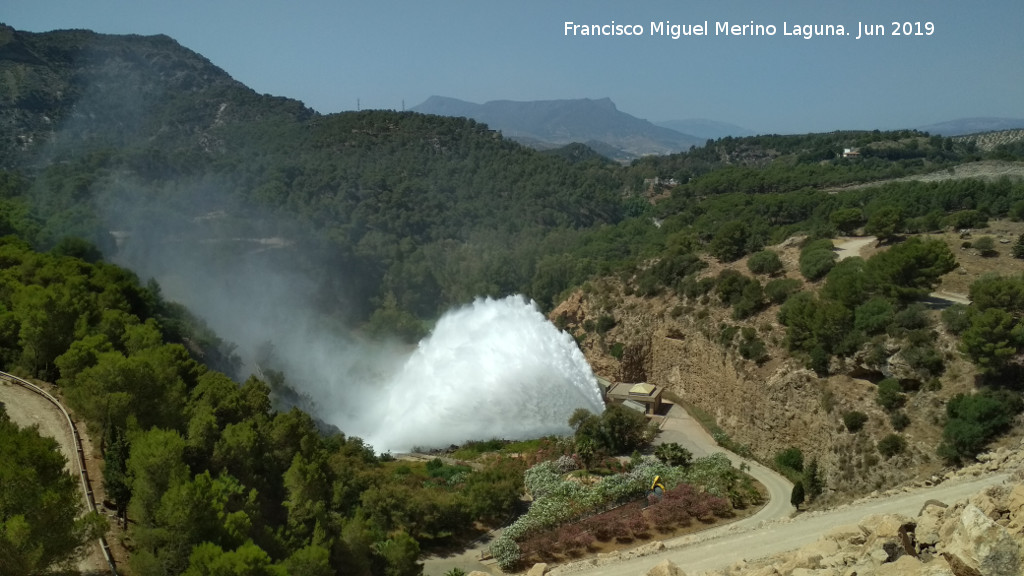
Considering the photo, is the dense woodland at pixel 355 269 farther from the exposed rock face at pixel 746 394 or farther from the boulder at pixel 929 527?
the boulder at pixel 929 527

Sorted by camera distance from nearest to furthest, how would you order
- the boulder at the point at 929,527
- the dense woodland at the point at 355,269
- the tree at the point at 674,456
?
the boulder at the point at 929,527 < the dense woodland at the point at 355,269 < the tree at the point at 674,456

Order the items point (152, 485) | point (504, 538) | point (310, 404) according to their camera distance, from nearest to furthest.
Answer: point (152, 485)
point (504, 538)
point (310, 404)

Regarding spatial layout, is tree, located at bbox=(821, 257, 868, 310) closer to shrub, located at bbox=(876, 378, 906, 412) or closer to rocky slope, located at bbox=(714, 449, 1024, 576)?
shrub, located at bbox=(876, 378, 906, 412)

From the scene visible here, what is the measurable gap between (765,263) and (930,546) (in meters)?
24.3

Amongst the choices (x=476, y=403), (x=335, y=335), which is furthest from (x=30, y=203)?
(x=476, y=403)

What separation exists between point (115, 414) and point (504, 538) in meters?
8.97

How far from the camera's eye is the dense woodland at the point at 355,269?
547 inches

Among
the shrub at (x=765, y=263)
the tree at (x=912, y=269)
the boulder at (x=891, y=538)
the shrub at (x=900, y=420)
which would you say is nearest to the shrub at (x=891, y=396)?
the shrub at (x=900, y=420)

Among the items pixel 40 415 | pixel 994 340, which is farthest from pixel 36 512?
pixel 994 340

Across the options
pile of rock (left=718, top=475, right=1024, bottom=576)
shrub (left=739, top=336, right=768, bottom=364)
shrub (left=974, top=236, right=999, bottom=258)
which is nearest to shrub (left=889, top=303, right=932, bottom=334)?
shrub (left=739, top=336, right=768, bottom=364)

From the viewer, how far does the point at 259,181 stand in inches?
2418

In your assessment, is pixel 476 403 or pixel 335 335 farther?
pixel 335 335

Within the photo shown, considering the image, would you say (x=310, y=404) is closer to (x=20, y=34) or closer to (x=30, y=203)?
(x=30, y=203)

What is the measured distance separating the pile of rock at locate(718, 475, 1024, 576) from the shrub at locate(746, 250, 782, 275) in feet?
72.0
